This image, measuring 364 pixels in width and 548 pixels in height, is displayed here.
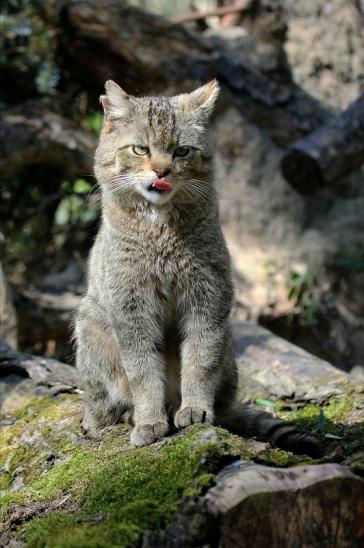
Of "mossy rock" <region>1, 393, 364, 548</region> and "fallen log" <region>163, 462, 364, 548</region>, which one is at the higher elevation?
"fallen log" <region>163, 462, 364, 548</region>

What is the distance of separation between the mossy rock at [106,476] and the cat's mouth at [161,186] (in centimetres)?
113

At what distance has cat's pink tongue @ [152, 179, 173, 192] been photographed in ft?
11.7

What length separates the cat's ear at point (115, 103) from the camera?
3.85 metres

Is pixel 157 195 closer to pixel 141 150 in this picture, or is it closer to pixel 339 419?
pixel 141 150

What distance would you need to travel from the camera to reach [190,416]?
11.0ft

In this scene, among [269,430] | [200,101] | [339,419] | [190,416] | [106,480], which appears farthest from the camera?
[339,419]

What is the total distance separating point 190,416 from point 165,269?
27.9 inches

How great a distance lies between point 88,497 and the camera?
297cm

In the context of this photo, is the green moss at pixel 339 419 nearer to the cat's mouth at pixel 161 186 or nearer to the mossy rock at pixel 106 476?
the mossy rock at pixel 106 476

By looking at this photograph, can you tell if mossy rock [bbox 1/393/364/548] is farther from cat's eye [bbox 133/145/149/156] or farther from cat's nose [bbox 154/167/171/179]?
cat's eye [bbox 133/145/149/156]

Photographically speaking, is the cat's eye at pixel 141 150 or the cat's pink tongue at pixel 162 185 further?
the cat's eye at pixel 141 150

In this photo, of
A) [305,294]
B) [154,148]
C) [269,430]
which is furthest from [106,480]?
[305,294]

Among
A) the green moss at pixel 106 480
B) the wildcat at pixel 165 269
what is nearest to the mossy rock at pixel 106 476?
the green moss at pixel 106 480

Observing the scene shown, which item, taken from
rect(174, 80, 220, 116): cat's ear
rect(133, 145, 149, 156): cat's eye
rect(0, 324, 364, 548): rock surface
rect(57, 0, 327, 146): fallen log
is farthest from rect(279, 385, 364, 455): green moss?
rect(57, 0, 327, 146): fallen log
